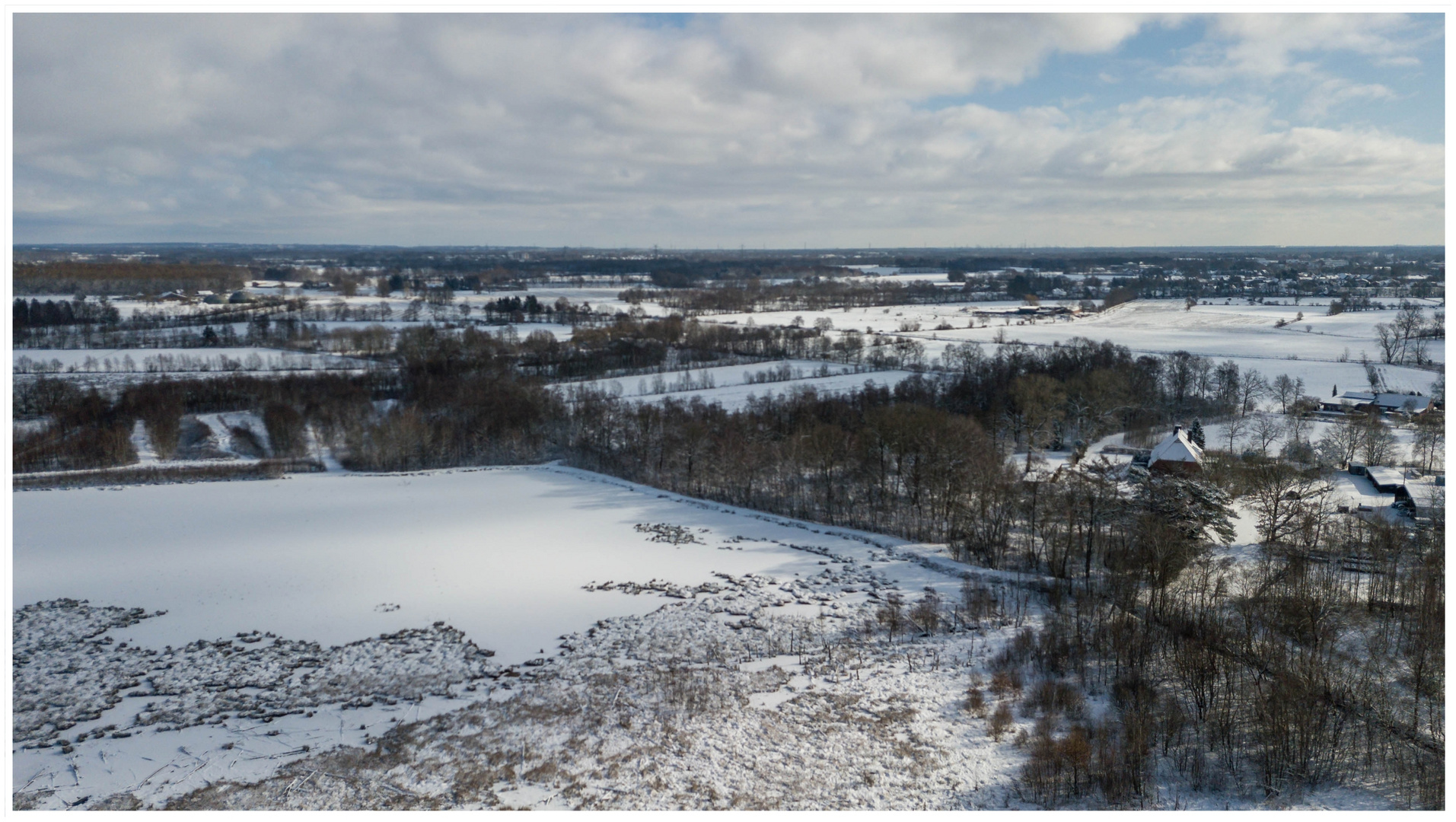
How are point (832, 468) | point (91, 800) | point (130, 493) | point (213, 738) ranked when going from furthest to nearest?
point (832, 468), point (130, 493), point (213, 738), point (91, 800)

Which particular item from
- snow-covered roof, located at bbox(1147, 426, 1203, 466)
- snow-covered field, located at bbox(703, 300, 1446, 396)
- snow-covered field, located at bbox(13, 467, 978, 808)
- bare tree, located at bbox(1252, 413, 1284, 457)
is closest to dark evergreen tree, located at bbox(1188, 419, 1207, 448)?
bare tree, located at bbox(1252, 413, 1284, 457)

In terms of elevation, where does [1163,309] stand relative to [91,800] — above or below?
above

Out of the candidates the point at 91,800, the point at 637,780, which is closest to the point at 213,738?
the point at 91,800

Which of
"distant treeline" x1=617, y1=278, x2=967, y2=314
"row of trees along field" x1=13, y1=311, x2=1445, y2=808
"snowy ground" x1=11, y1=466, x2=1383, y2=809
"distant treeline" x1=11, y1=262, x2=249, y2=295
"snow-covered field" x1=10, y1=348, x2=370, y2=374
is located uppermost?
"distant treeline" x1=11, y1=262, x2=249, y2=295

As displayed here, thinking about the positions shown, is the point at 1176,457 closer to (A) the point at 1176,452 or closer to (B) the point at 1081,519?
(A) the point at 1176,452

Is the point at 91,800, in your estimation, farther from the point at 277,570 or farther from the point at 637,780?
the point at 277,570

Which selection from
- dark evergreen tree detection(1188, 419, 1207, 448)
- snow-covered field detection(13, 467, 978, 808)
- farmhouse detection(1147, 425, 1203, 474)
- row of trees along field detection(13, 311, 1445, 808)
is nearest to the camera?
row of trees along field detection(13, 311, 1445, 808)

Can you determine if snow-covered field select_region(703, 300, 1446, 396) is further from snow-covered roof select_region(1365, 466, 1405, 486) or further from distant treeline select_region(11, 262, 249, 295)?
distant treeline select_region(11, 262, 249, 295)
